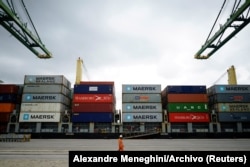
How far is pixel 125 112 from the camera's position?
4216 cm

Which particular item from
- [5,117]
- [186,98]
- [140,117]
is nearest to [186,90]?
[186,98]

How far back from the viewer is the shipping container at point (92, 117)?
135 ft

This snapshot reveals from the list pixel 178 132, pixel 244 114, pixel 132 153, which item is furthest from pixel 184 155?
pixel 244 114

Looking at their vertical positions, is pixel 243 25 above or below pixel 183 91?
above

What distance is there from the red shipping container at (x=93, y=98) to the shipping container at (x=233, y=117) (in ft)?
73.7

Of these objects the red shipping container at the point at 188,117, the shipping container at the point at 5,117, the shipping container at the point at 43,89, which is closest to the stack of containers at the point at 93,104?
the shipping container at the point at 43,89

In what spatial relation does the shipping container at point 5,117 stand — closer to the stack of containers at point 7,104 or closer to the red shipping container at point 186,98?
the stack of containers at point 7,104

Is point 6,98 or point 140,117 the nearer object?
point 140,117

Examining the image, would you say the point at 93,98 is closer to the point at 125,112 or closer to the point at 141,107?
the point at 125,112

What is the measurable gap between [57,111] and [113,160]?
3900 centimetres

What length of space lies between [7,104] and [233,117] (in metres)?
46.3

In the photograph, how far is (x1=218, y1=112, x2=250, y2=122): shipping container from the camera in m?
41.8

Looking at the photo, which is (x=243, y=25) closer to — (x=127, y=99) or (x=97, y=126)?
(x=127, y=99)

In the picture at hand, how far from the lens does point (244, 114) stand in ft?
138
